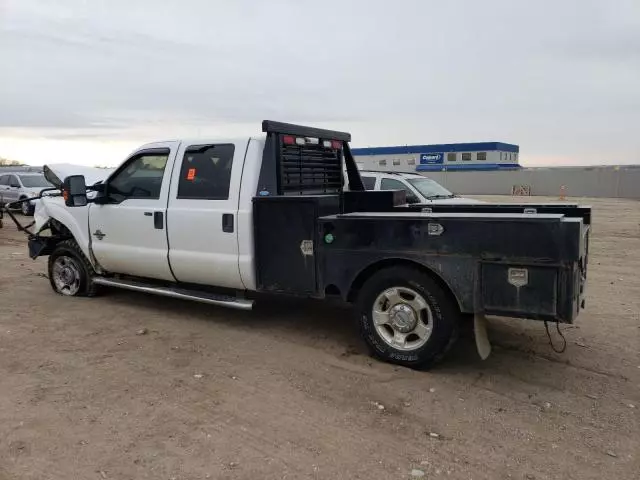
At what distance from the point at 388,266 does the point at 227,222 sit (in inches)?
69.6

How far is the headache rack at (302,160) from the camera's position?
5559 mm

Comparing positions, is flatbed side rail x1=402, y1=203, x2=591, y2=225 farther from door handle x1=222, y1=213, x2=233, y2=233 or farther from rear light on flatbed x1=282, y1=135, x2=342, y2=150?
door handle x1=222, y1=213, x2=233, y2=233

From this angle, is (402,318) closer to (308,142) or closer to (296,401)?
(296,401)

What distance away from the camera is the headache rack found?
5559mm

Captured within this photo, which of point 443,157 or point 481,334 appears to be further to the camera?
point 443,157

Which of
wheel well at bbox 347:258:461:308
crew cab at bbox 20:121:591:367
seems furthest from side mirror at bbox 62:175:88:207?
wheel well at bbox 347:258:461:308

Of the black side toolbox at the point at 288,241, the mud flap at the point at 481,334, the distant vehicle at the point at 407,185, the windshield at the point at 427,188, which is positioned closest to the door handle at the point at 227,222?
the black side toolbox at the point at 288,241

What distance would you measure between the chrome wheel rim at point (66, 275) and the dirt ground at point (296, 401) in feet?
2.78

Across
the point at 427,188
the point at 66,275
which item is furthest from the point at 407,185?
the point at 66,275

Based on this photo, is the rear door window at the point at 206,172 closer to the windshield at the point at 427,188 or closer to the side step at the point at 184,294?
the side step at the point at 184,294

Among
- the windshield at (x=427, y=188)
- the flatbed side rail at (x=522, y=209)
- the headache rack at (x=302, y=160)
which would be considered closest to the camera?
the flatbed side rail at (x=522, y=209)

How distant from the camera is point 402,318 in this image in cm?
472

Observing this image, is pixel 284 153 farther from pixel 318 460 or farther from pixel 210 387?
pixel 318 460

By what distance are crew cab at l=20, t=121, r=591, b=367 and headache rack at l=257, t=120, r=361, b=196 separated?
1cm
